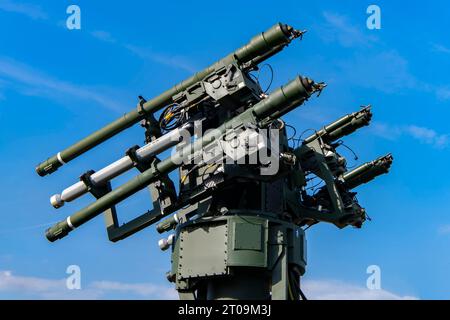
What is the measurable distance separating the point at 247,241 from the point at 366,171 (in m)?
5.62

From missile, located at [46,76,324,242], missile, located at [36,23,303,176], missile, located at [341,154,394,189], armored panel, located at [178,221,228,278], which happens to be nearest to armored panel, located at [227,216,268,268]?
armored panel, located at [178,221,228,278]

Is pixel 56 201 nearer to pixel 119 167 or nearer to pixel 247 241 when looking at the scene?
pixel 119 167

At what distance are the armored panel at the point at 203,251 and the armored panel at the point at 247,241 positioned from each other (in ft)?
0.72

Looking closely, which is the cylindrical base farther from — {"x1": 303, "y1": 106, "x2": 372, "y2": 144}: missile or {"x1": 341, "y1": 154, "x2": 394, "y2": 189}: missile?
{"x1": 303, "y1": 106, "x2": 372, "y2": 144}: missile

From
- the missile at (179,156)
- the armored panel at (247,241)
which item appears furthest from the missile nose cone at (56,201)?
the armored panel at (247,241)

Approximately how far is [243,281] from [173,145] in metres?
4.43

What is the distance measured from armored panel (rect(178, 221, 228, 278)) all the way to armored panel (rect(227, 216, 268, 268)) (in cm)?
22

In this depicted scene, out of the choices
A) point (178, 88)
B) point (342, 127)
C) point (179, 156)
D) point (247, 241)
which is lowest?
point (247, 241)

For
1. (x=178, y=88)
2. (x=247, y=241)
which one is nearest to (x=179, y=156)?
(x=178, y=88)

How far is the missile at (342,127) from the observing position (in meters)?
23.9

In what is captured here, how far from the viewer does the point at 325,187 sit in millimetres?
23859

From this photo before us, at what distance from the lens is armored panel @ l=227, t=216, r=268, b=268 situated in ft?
67.1

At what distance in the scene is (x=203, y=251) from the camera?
68.7 ft
